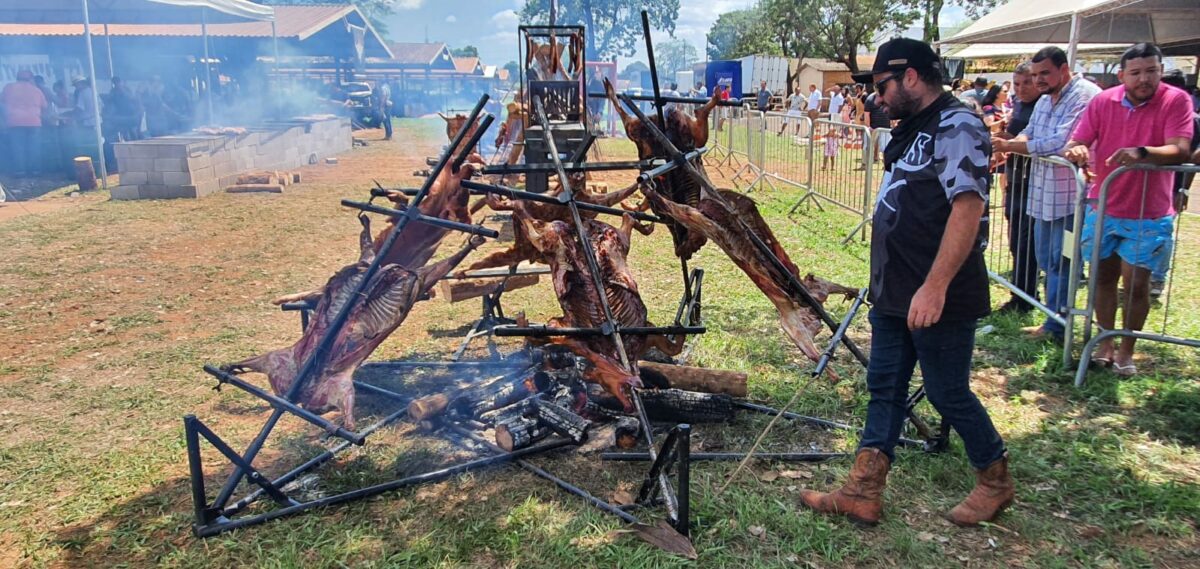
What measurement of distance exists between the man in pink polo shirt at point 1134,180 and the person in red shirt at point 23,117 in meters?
18.7

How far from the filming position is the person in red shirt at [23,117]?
15602mm

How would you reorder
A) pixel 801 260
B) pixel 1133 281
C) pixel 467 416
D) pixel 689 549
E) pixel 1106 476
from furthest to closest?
pixel 801 260 → pixel 1133 281 → pixel 467 416 → pixel 1106 476 → pixel 689 549

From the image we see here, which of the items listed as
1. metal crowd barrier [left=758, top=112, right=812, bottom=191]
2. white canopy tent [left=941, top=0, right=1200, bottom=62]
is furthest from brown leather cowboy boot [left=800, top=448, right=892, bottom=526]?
metal crowd barrier [left=758, top=112, right=812, bottom=191]

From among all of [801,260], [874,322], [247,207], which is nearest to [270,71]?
[247,207]

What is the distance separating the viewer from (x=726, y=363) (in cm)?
551

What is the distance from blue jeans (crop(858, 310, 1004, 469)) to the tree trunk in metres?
1.25

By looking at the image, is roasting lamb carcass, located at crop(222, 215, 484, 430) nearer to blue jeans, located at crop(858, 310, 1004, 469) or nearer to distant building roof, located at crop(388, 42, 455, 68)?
blue jeans, located at crop(858, 310, 1004, 469)

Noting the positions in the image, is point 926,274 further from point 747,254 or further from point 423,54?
point 423,54

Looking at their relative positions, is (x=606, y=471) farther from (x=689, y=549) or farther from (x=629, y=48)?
(x=629, y=48)

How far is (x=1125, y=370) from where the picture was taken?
5.00 m

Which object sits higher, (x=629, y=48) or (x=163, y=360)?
(x=629, y=48)

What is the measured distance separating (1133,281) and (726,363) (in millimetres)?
2745

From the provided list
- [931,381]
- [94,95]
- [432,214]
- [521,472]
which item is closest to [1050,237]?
[931,381]

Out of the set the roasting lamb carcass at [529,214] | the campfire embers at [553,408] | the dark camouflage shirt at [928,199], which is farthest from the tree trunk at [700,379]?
the dark camouflage shirt at [928,199]
